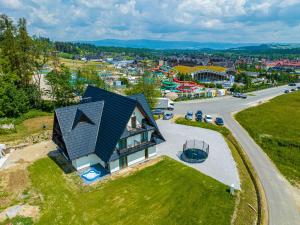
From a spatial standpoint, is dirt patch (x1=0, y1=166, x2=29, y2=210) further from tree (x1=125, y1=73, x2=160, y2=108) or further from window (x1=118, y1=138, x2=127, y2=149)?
tree (x1=125, y1=73, x2=160, y2=108)

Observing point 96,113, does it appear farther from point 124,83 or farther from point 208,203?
point 124,83

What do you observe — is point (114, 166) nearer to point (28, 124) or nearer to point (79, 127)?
point (79, 127)

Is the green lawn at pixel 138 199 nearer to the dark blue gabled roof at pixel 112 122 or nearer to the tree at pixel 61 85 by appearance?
the dark blue gabled roof at pixel 112 122

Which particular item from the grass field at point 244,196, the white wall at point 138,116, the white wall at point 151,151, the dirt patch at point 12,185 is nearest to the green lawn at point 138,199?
the grass field at point 244,196

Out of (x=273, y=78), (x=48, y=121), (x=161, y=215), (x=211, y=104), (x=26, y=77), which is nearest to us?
(x=161, y=215)

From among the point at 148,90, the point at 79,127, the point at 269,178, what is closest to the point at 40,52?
the point at 148,90

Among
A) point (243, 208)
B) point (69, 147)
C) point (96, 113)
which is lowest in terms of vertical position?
point (243, 208)

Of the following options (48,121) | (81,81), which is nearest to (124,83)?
(81,81)
